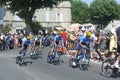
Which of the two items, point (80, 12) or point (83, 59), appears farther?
point (80, 12)

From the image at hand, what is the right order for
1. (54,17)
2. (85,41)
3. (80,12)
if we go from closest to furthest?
(85,41), (54,17), (80,12)

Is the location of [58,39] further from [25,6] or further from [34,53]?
[25,6]

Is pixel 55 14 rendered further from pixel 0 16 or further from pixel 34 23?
pixel 34 23

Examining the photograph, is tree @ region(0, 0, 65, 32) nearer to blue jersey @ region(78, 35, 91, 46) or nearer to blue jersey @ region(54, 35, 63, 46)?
blue jersey @ region(54, 35, 63, 46)

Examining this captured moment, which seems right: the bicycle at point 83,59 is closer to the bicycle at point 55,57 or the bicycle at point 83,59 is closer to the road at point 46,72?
the road at point 46,72

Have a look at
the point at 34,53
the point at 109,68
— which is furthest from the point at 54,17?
the point at 109,68

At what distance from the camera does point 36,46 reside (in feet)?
88.2

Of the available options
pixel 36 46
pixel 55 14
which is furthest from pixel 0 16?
pixel 36 46

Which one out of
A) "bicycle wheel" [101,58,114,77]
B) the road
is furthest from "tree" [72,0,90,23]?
"bicycle wheel" [101,58,114,77]

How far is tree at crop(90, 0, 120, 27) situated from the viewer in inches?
3661

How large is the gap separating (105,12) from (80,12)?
18615 millimetres

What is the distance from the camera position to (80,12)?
111m

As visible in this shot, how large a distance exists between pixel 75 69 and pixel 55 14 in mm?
65789

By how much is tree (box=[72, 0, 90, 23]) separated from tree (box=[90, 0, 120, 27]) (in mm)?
10648
